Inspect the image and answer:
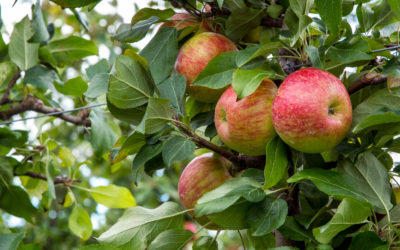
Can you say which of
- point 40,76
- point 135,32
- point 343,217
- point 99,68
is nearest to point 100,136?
point 99,68

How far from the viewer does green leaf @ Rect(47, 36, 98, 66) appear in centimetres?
145

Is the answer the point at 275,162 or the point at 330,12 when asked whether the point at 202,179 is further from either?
the point at 330,12

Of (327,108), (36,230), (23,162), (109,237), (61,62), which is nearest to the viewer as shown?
(327,108)

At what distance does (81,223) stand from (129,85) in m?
0.83

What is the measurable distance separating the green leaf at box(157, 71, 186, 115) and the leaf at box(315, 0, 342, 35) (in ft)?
0.82

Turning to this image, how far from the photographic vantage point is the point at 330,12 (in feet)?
2.31

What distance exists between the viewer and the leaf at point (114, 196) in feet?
4.55

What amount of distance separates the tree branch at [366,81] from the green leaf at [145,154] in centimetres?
33

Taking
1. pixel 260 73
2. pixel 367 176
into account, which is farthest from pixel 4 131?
pixel 367 176

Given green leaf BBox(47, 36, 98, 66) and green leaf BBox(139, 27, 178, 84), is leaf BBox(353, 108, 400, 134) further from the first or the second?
green leaf BBox(47, 36, 98, 66)

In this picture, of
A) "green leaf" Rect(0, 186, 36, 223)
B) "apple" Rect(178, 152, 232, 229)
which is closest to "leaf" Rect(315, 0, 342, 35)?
"apple" Rect(178, 152, 232, 229)

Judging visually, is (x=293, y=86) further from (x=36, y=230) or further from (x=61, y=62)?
(x=36, y=230)

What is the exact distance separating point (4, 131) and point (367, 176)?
3.06ft

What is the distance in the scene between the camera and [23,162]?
1382 millimetres
